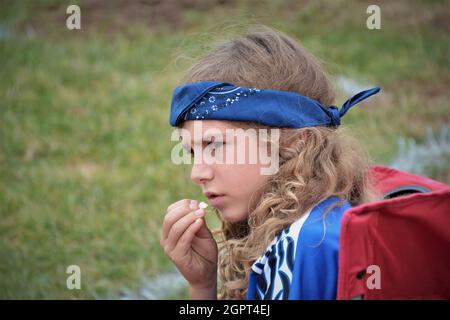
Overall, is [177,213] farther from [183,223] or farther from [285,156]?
[285,156]

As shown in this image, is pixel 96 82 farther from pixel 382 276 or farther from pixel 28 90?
pixel 382 276

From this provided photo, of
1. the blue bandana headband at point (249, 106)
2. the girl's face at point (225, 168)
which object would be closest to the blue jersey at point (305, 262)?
the girl's face at point (225, 168)

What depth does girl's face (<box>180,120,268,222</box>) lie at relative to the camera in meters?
2.41

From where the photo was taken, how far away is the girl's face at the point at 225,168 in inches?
94.9

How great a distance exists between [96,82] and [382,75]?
2939mm

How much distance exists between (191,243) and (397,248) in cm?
105

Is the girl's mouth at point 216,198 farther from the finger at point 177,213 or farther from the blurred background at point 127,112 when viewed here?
the blurred background at point 127,112

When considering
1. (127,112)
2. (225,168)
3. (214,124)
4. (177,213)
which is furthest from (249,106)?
(127,112)

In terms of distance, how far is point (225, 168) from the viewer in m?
2.40

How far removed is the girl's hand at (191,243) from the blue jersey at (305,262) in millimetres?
510

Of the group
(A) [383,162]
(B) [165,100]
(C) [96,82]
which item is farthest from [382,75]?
(C) [96,82]

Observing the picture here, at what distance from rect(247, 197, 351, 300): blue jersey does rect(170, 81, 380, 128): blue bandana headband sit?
429mm

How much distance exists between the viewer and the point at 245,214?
2490 millimetres
